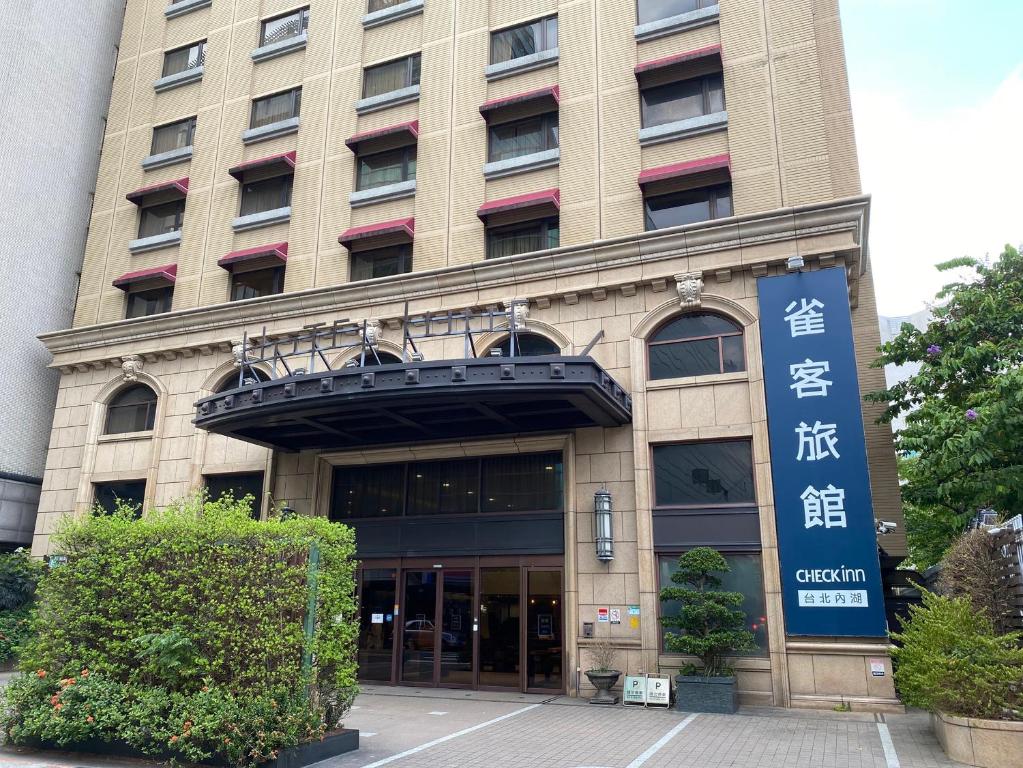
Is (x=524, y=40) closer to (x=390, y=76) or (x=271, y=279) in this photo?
(x=390, y=76)

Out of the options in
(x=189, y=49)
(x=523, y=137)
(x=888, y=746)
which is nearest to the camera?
(x=888, y=746)

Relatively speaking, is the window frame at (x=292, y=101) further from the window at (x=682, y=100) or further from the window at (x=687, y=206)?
the window at (x=687, y=206)

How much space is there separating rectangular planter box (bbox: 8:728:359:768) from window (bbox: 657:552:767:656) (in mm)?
7644

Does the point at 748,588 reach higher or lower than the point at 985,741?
higher

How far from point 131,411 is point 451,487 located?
11418mm

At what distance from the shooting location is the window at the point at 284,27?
25828 mm

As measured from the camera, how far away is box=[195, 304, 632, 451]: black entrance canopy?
50.1 ft

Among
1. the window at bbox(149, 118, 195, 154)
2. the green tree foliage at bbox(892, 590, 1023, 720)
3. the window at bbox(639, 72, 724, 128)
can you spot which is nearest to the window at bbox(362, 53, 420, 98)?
the window at bbox(149, 118, 195, 154)

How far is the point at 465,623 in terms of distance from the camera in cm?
1797

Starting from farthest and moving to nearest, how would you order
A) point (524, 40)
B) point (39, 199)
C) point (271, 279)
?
point (39, 199) → point (271, 279) → point (524, 40)

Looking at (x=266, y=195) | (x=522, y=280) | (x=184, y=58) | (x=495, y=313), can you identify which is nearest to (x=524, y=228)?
(x=522, y=280)

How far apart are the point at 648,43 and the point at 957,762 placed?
17311 millimetres

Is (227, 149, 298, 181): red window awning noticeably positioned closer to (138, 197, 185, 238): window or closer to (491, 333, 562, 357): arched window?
(138, 197, 185, 238): window

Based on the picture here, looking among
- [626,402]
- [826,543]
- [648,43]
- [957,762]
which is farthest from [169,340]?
[957,762]
